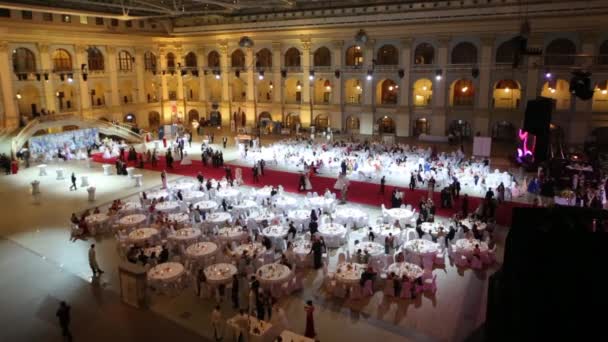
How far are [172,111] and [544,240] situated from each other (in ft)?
142

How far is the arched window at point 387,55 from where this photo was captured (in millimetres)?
37903

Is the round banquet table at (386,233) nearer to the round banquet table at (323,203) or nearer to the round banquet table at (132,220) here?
the round banquet table at (323,203)

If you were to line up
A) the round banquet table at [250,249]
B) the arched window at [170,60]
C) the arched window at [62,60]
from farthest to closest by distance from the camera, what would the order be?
the arched window at [170,60] < the arched window at [62,60] < the round banquet table at [250,249]

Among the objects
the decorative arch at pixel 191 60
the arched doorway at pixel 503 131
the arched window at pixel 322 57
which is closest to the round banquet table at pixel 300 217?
the arched doorway at pixel 503 131

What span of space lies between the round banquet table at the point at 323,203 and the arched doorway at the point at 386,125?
20.0 m

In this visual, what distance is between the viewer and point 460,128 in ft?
122

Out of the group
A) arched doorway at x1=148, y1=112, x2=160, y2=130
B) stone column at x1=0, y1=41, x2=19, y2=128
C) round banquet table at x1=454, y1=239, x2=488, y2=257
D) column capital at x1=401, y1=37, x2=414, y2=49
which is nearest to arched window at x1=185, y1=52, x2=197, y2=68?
arched doorway at x1=148, y1=112, x2=160, y2=130

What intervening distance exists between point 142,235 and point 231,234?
3.07 m

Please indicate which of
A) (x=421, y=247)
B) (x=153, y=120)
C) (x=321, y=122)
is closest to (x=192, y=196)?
(x=421, y=247)

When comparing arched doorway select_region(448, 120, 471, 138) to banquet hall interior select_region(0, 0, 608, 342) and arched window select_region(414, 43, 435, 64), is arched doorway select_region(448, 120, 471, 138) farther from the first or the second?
arched window select_region(414, 43, 435, 64)

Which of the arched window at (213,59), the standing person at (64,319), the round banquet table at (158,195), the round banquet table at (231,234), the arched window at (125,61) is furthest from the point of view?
the arched window at (213,59)

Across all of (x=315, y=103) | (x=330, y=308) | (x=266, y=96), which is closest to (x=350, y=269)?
(x=330, y=308)

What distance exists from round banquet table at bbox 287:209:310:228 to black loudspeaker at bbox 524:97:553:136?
9951 mm

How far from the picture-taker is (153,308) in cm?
1307
